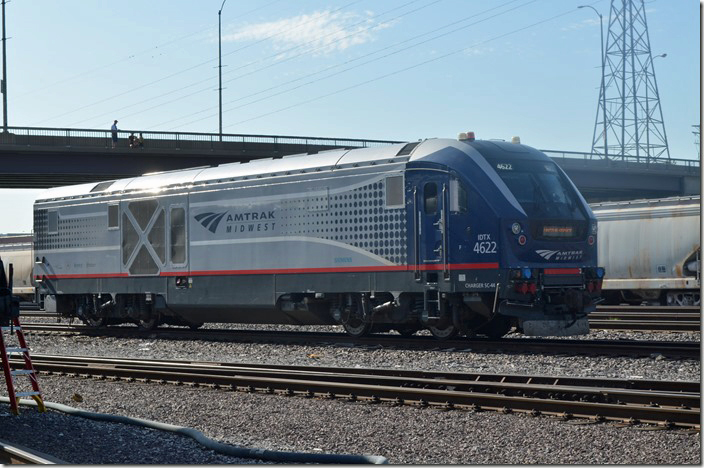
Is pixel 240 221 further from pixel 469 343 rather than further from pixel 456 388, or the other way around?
pixel 456 388

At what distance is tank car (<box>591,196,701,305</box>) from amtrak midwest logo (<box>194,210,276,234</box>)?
12906 millimetres

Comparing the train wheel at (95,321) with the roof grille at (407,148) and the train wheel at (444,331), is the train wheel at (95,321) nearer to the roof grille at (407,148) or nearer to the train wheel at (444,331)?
the train wheel at (444,331)

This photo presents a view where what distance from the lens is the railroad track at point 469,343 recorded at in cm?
1623

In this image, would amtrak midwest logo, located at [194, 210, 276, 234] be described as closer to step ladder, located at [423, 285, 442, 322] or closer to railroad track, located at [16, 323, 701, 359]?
railroad track, located at [16, 323, 701, 359]

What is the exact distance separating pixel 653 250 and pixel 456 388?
17859 millimetres

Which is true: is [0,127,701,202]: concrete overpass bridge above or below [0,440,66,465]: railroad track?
above

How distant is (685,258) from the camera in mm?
28125

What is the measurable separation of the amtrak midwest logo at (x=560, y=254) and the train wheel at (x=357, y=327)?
3.80 metres

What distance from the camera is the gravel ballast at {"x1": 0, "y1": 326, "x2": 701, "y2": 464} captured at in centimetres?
936

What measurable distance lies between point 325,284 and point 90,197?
885 centimetres

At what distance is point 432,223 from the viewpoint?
18.2 meters

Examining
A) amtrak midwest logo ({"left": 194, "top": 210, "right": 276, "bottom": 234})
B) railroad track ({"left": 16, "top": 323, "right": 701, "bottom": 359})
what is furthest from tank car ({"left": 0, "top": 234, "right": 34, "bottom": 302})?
amtrak midwest logo ({"left": 194, "top": 210, "right": 276, "bottom": 234})

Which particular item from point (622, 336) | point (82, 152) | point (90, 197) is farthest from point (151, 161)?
point (622, 336)

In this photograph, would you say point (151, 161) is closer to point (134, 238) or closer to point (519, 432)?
point (134, 238)
